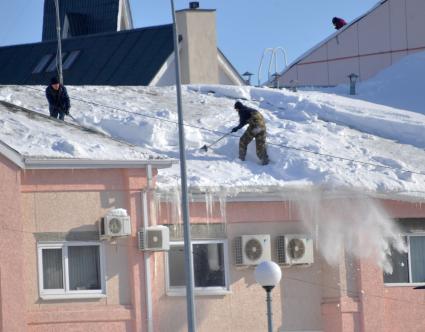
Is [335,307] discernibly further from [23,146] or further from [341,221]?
[23,146]

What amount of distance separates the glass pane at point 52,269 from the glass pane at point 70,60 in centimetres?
2837

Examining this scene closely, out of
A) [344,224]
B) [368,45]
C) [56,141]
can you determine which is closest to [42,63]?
[368,45]

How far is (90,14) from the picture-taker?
6994cm

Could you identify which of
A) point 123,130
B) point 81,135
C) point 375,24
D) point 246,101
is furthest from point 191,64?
point 81,135

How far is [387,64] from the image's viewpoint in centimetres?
4994

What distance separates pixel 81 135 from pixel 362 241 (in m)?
5.62

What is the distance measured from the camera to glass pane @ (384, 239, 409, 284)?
31688 mm

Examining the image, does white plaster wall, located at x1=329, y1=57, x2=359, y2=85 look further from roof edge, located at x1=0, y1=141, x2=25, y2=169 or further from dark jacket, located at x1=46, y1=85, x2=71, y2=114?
roof edge, located at x1=0, y1=141, x2=25, y2=169

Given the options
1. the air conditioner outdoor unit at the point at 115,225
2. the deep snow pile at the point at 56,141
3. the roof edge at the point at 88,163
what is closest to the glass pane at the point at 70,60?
the deep snow pile at the point at 56,141

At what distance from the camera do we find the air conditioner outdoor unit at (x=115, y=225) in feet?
93.0

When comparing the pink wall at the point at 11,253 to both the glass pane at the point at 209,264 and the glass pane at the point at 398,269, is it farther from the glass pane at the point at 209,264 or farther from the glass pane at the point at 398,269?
the glass pane at the point at 398,269

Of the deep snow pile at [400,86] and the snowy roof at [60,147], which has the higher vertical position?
the deep snow pile at [400,86]

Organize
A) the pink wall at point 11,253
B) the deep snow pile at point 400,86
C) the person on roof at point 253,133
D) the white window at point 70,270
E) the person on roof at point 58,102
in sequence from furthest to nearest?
the deep snow pile at point 400,86 < the person on roof at point 58,102 < the person on roof at point 253,133 < the white window at point 70,270 < the pink wall at point 11,253

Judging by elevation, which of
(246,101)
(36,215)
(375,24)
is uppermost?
(375,24)
